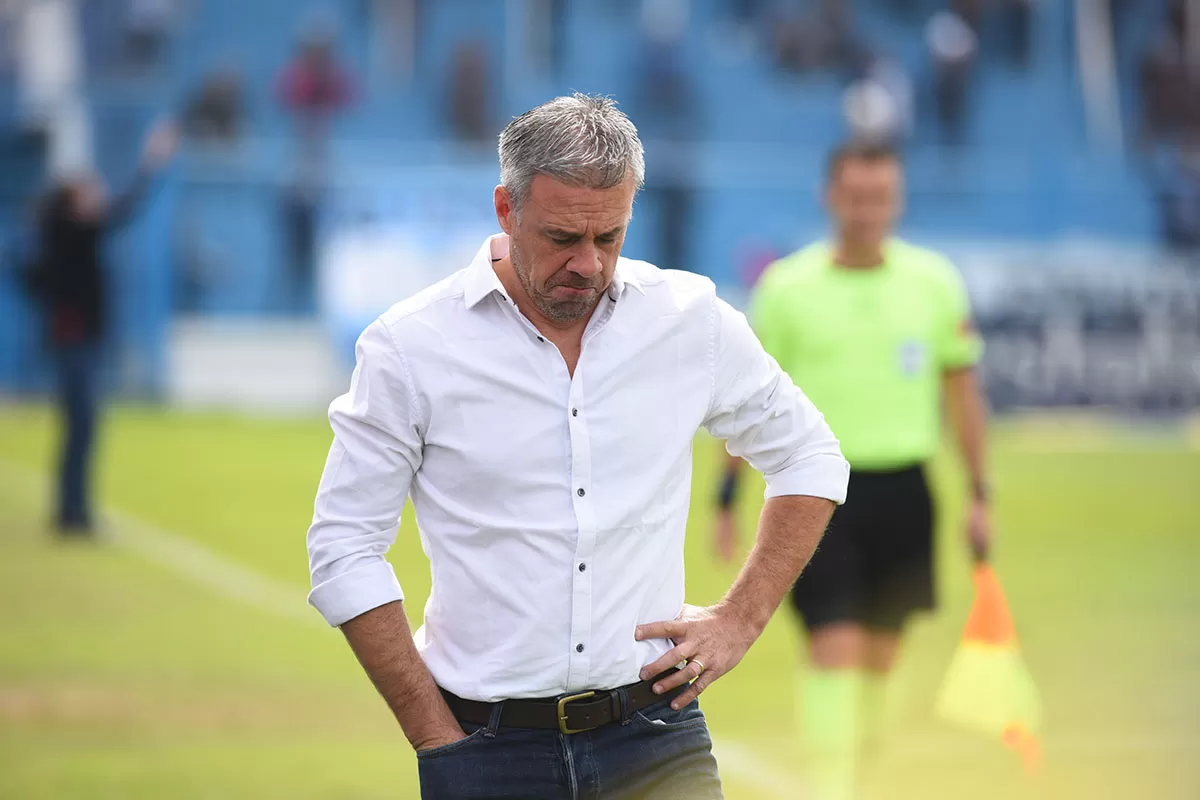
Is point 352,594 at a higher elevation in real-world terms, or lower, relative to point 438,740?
higher

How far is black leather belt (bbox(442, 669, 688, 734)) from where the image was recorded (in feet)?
10.8

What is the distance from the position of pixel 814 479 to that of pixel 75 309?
388 inches

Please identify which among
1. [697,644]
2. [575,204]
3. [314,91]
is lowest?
[697,644]

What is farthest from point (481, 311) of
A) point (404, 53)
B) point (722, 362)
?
point (404, 53)

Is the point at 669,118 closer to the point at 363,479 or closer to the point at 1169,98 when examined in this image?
the point at 1169,98

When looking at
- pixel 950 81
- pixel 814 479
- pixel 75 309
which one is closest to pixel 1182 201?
pixel 950 81

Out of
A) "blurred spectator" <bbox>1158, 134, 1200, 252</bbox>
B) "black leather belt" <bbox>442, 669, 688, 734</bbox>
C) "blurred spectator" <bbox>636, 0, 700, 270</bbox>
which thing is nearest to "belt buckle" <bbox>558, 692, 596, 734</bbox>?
"black leather belt" <bbox>442, 669, 688, 734</bbox>

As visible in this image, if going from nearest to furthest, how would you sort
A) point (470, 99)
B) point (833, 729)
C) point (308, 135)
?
point (833, 729) < point (308, 135) < point (470, 99)

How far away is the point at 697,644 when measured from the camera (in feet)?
11.2

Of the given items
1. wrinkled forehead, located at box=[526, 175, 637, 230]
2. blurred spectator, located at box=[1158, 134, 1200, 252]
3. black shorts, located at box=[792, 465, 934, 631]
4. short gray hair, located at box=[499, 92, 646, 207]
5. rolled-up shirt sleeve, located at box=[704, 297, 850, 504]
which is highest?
blurred spectator, located at box=[1158, 134, 1200, 252]

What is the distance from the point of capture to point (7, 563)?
37.6 ft

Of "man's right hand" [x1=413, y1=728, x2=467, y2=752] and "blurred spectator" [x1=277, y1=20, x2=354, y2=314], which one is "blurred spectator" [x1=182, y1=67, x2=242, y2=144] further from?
"man's right hand" [x1=413, y1=728, x2=467, y2=752]

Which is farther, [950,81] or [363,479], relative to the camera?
[950,81]

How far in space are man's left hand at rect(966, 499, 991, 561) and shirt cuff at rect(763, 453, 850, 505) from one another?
2.80 metres
